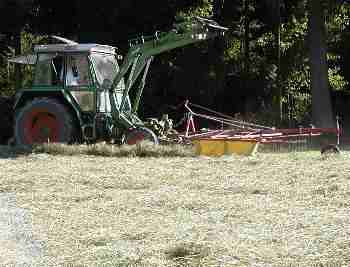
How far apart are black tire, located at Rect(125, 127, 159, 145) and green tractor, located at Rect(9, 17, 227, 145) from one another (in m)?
0.11

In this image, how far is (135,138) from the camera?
14.6 metres

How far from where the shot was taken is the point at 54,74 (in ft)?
50.8

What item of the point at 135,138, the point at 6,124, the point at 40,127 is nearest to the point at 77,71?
the point at 40,127

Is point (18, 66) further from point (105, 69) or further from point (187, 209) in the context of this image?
point (187, 209)

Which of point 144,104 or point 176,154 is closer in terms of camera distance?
point 176,154

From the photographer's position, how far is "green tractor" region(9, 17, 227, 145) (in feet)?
49.5

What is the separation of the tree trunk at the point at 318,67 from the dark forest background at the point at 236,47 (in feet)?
0.08

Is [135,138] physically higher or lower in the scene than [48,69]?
lower

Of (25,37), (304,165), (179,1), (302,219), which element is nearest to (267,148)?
(304,165)

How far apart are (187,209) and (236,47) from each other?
16004 millimetres

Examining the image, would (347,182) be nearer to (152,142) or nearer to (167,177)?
(167,177)

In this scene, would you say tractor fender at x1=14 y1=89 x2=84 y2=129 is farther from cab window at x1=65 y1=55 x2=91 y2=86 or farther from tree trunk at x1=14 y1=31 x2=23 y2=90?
tree trunk at x1=14 y1=31 x2=23 y2=90

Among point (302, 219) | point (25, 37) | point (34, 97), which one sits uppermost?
point (25, 37)

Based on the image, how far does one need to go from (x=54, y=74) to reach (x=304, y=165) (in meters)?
6.01
